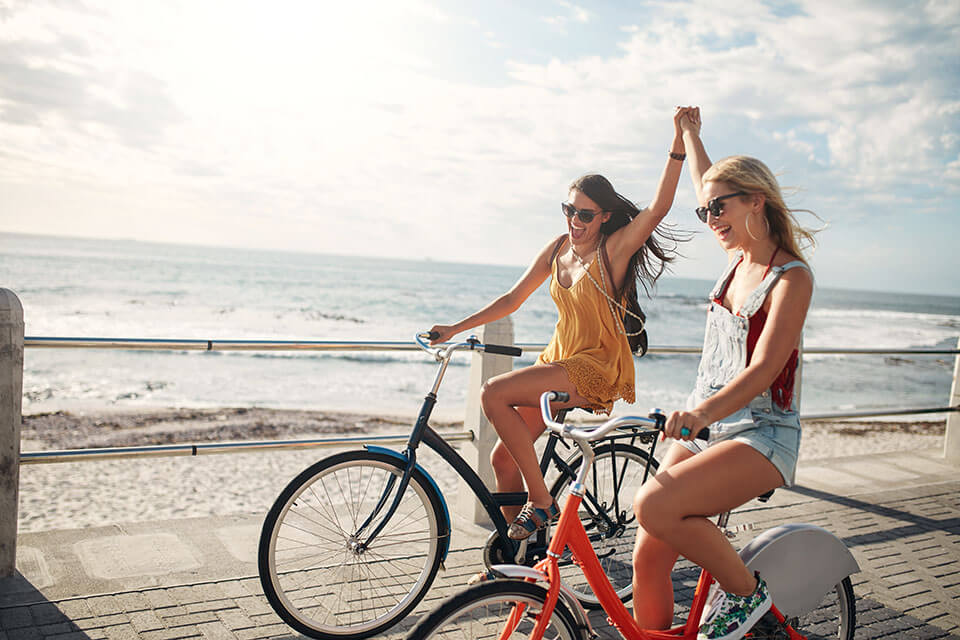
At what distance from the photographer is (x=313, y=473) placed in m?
3.01

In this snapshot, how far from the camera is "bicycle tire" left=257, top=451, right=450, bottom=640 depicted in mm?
3039

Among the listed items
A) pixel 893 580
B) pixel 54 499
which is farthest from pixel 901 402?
pixel 54 499

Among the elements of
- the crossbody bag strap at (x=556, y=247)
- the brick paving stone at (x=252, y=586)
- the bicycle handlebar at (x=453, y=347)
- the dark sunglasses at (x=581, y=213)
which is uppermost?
the dark sunglasses at (x=581, y=213)

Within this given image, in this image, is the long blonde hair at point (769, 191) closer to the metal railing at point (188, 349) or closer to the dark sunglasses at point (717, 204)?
the dark sunglasses at point (717, 204)

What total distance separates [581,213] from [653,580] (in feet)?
5.14

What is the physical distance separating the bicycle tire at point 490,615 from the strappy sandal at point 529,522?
29.0 inches

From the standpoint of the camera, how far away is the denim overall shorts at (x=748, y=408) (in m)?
2.51

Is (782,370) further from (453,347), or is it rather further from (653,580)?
(453,347)

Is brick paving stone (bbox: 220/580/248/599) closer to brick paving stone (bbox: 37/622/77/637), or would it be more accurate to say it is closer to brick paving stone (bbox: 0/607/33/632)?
brick paving stone (bbox: 37/622/77/637)

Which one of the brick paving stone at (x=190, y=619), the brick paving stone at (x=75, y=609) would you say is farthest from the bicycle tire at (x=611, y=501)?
the brick paving stone at (x=75, y=609)

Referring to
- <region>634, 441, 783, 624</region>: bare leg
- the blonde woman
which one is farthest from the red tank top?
<region>634, 441, 783, 624</region>: bare leg

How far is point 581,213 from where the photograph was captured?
332 cm

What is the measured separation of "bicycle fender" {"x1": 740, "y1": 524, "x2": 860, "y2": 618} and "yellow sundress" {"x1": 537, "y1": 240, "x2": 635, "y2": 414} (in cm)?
83

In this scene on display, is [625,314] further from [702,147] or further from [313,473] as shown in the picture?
[313,473]
